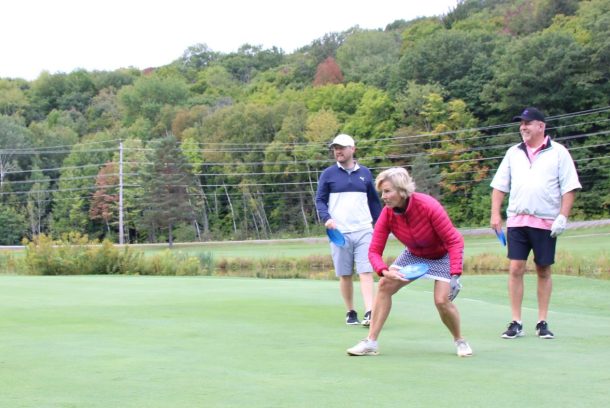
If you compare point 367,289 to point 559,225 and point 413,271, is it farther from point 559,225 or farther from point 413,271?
point 413,271

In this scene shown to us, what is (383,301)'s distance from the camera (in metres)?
7.41

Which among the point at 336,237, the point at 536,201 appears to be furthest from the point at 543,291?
the point at 336,237

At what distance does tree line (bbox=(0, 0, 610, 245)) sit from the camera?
75750mm

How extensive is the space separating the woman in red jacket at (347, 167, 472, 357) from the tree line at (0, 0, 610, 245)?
2620 inches

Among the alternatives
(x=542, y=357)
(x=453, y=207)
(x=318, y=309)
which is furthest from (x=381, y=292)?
(x=453, y=207)

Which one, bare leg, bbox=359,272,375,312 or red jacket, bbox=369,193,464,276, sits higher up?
red jacket, bbox=369,193,464,276

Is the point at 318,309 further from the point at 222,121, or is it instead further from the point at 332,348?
the point at 222,121

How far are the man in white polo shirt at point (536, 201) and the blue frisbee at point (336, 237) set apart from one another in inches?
67.4

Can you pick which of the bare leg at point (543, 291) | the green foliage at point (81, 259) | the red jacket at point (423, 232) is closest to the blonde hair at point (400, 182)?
the red jacket at point (423, 232)

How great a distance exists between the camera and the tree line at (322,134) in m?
75.8

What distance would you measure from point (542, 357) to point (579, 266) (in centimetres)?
2280

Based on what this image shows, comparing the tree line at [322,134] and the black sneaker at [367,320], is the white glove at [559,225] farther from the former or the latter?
the tree line at [322,134]

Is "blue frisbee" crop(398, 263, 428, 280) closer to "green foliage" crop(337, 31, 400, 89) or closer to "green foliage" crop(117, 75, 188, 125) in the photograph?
"green foliage" crop(337, 31, 400, 89)

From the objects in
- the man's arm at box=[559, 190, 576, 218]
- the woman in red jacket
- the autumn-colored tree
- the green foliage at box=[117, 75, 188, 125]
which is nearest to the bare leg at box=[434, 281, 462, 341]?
the woman in red jacket
